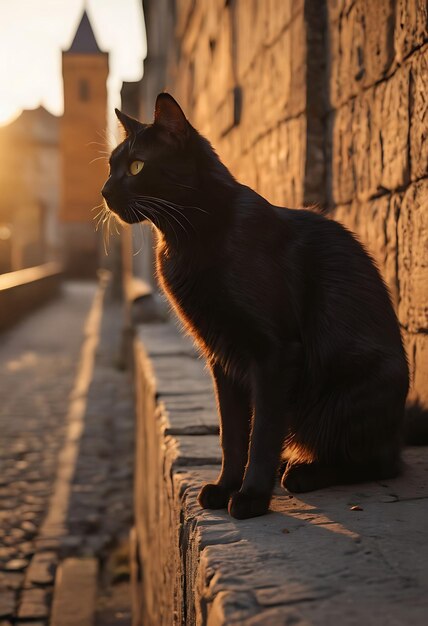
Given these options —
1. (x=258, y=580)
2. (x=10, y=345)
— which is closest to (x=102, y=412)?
(x=10, y=345)

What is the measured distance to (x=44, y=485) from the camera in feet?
17.7

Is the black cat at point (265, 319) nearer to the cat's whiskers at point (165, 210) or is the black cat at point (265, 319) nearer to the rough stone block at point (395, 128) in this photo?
the cat's whiskers at point (165, 210)

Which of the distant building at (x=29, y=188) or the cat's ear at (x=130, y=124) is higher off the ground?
the distant building at (x=29, y=188)

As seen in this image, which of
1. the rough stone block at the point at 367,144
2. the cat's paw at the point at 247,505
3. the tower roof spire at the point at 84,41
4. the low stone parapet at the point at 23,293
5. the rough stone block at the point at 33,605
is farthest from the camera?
the tower roof spire at the point at 84,41

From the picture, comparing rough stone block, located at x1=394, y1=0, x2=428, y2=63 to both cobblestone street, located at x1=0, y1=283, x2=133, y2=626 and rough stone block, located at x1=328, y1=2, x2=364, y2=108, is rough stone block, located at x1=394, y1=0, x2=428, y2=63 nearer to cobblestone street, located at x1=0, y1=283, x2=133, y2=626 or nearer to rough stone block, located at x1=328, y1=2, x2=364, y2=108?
rough stone block, located at x1=328, y1=2, x2=364, y2=108

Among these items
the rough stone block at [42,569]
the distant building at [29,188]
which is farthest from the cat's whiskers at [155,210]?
the distant building at [29,188]

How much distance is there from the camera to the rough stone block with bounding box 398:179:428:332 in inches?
85.0

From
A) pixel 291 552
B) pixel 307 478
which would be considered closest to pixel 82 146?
pixel 307 478

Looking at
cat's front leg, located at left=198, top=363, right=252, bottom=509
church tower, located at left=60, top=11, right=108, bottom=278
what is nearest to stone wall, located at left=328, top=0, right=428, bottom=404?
cat's front leg, located at left=198, top=363, right=252, bottom=509

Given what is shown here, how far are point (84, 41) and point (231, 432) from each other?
4356 centimetres

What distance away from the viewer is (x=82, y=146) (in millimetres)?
36719

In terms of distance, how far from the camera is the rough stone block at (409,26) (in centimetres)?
204

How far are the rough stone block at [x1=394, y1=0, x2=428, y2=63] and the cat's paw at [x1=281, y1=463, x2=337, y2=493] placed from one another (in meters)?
1.24

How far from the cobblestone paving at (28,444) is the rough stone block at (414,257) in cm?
257
